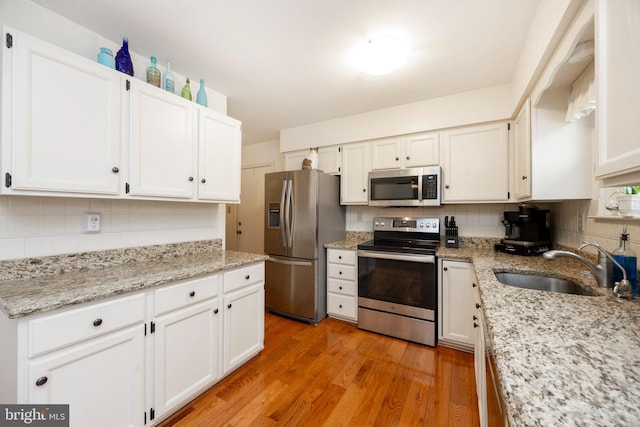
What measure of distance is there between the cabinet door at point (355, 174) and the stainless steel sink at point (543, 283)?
1.62 metres

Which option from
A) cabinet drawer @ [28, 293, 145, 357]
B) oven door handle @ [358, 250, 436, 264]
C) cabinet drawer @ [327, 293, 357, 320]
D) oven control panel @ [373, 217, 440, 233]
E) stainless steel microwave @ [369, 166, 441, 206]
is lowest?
cabinet drawer @ [327, 293, 357, 320]

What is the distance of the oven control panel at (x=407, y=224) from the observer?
2826 millimetres

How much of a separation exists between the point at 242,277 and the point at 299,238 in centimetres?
107

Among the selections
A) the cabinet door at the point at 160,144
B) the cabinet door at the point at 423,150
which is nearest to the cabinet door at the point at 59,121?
the cabinet door at the point at 160,144

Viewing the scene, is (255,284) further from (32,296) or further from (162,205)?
(32,296)

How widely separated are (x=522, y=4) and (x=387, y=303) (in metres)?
2.44

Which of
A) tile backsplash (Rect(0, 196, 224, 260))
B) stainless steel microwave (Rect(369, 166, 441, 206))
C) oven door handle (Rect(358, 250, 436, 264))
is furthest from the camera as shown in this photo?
stainless steel microwave (Rect(369, 166, 441, 206))

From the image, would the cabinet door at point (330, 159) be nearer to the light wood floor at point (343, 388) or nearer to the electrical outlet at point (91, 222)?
the light wood floor at point (343, 388)

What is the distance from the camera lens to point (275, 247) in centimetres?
315

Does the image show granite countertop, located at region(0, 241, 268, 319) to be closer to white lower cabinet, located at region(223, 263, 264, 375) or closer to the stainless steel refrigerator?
white lower cabinet, located at region(223, 263, 264, 375)

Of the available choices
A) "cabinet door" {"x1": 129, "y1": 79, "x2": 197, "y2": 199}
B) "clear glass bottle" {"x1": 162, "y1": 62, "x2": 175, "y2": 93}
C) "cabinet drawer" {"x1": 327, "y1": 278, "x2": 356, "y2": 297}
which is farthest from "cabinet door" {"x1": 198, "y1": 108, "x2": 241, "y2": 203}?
"cabinet drawer" {"x1": 327, "y1": 278, "x2": 356, "y2": 297}

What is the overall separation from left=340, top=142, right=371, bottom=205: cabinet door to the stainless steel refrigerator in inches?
5.6

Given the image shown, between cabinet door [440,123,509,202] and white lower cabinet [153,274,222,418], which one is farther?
cabinet door [440,123,509,202]

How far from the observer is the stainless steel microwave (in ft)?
8.53
